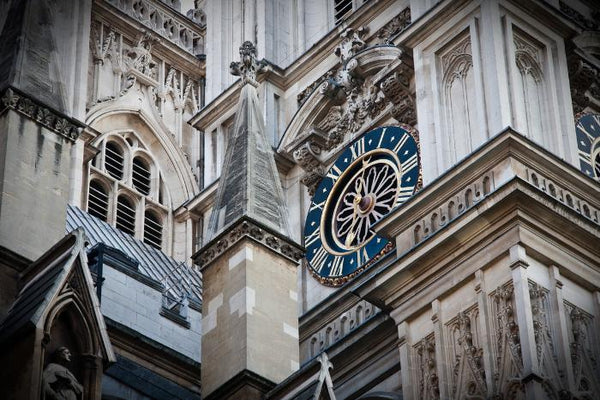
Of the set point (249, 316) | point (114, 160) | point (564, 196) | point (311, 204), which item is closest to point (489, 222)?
point (564, 196)

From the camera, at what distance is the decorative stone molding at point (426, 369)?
1278 inches

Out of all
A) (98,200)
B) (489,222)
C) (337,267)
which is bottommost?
(489,222)

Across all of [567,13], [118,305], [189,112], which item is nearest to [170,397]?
[118,305]

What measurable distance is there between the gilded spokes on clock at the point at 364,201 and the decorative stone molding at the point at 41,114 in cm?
817

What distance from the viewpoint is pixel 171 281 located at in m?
38.7

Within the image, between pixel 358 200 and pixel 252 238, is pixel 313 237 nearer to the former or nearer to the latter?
pixel 358 200

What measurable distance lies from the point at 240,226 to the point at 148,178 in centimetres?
1366

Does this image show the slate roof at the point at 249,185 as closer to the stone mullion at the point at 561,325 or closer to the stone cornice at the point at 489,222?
the stone cornice at the point at 489,222

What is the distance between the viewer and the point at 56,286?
26484mm

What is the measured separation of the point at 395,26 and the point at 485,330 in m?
8.41

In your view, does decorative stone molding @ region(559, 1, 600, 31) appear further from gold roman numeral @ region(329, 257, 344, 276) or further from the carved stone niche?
gold roman numeral @ region(329, 257, 344, 276)

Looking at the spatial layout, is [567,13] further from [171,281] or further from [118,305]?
[118,305]

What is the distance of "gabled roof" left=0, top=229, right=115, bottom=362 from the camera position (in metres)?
26.2

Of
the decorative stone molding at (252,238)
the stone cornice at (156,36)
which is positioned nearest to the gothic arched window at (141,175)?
the stone cornice at (156,36)
